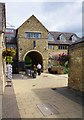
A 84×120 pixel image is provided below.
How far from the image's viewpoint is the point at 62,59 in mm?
11891

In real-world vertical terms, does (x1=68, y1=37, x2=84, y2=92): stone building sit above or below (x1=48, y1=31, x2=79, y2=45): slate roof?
below

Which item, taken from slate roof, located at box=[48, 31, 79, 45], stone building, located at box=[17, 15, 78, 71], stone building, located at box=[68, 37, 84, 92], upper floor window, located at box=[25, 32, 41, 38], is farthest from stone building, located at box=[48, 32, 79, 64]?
stone building, located at box=[68, 37, 84, 92]

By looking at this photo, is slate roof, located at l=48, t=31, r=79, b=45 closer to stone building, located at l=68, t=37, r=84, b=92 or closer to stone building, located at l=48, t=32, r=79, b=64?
stone building, located at l=48, t=32, r=79, b=64

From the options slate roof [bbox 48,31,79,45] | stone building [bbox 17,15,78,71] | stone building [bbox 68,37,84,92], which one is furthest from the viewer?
slate roof [bbox 48,31,79,45]

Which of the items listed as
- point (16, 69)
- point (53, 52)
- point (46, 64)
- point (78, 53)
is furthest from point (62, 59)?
point (53, 52)

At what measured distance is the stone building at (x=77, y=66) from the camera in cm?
1028

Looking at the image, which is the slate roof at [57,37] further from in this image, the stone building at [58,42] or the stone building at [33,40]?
the stone building at [33,40]

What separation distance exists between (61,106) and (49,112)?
991 millimetres

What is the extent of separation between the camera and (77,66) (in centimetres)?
1093

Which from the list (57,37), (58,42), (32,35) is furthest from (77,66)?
(57,37)

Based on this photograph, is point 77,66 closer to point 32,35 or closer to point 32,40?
point 32,40

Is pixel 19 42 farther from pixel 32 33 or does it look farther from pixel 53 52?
pixel 53 52

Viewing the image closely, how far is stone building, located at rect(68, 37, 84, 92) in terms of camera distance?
1028cm

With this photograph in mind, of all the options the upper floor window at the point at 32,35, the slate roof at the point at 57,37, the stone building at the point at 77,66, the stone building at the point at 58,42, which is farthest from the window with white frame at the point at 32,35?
the stone building at the point at 77,66
